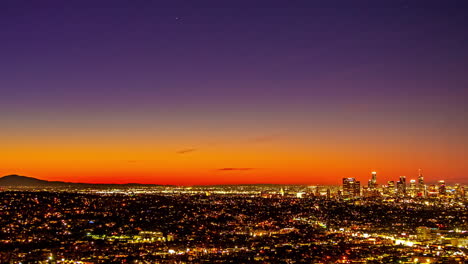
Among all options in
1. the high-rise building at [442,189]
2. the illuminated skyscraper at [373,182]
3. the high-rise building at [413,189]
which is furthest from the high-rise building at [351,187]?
the high-rise building at [442,189]

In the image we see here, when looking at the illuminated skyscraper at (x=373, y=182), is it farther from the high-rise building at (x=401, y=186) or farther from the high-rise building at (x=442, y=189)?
the high-rise building at (x=442, y=189)

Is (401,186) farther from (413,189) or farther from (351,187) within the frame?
(351,187)

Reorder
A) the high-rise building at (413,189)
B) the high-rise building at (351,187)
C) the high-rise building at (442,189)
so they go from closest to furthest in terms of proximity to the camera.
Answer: the high-rise building at (442,189), the high-rise building at (413,189), the high-rise building at (351,187)

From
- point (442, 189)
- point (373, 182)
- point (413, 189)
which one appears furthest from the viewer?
point (373, 182)

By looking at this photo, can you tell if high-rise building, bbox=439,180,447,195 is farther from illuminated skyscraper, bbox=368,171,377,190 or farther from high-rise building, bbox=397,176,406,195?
illuminated skyscraper, bbox=368,171,377,190

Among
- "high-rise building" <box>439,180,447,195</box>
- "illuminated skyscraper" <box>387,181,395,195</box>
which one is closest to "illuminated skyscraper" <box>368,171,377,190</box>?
"illuminated skyscraper" <box>387,181,395,195</box>

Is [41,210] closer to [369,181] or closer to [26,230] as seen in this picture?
[26,230]

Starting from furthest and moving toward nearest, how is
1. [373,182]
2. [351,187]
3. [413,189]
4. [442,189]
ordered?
[373,182] < [351,187] < [413,189] < [442,189]

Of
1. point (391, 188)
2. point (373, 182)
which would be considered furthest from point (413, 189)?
point (373, 182)
